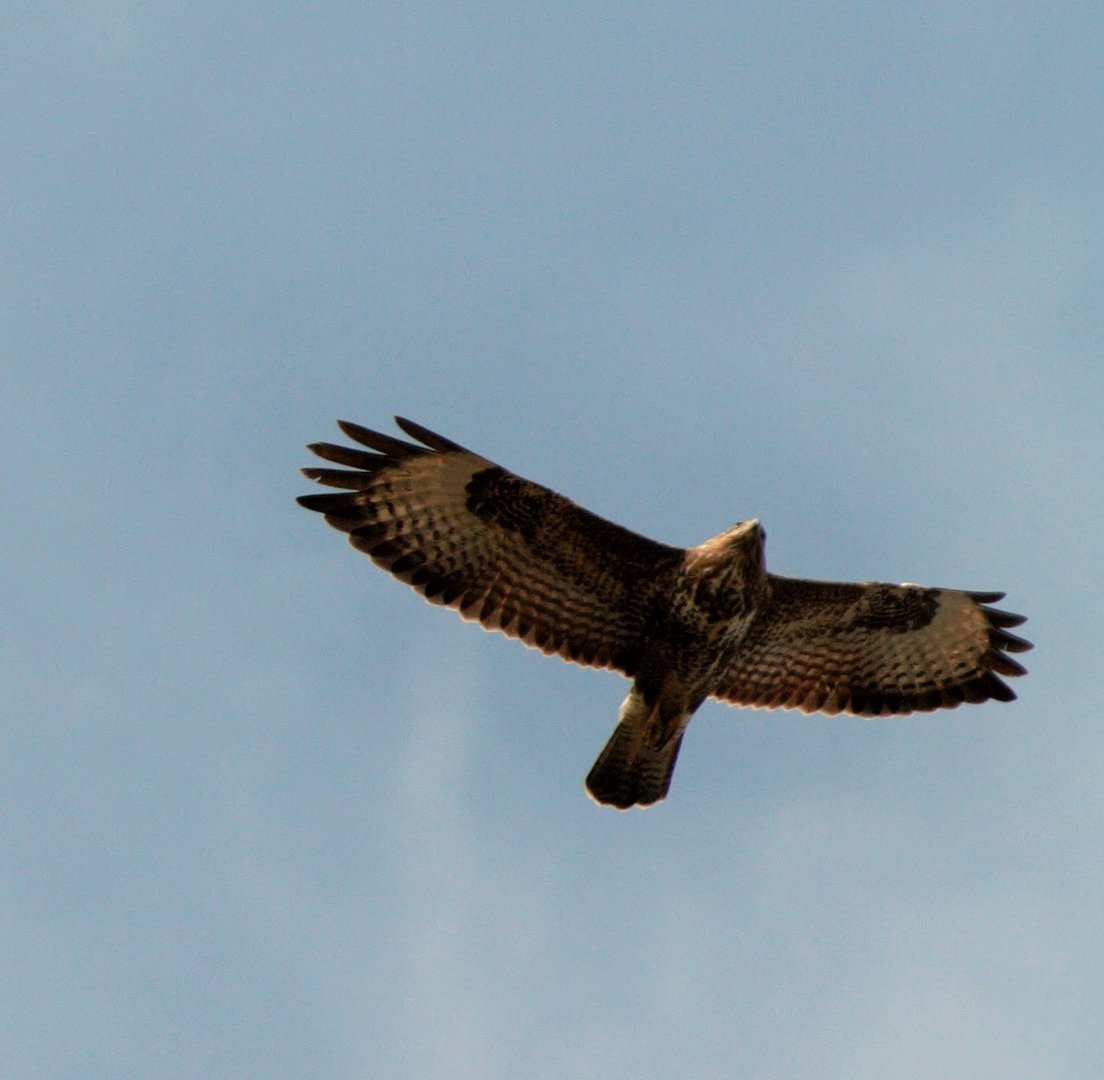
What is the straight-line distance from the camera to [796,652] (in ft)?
44.5

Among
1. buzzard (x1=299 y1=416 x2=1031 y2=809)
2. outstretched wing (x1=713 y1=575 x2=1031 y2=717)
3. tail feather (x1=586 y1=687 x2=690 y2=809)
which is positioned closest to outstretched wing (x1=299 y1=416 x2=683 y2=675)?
buzzard (x1=299 y1=416 x2=1031 y2=809)

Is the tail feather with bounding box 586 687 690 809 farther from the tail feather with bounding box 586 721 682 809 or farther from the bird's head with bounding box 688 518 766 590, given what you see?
the bird's head with bounding box 688 518 766 590

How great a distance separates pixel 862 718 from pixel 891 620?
82 centimetres

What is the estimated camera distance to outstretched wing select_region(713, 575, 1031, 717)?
13.4 m

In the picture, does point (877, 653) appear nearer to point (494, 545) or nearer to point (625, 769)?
point (625, 769)

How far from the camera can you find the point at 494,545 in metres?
12.8

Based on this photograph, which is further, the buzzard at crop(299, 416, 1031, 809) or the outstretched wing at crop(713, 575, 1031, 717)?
the outstretched wing at crop(713, 575, 1031, 717)

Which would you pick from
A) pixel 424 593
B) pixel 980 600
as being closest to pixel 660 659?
pixel 424 593

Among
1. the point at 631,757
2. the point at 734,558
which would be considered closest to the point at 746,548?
the point at 734,558

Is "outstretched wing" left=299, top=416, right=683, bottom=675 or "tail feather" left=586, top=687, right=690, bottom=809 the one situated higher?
"outstretched wing" left=299, top=416, right=683, bottom=675

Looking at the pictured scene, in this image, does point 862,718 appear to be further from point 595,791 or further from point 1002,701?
point 595,791

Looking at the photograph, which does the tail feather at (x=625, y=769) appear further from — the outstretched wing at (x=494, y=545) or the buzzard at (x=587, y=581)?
the outstretched wing at (x=494, y=545)

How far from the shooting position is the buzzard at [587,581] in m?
12.5

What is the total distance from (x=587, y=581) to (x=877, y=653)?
7.73ft
